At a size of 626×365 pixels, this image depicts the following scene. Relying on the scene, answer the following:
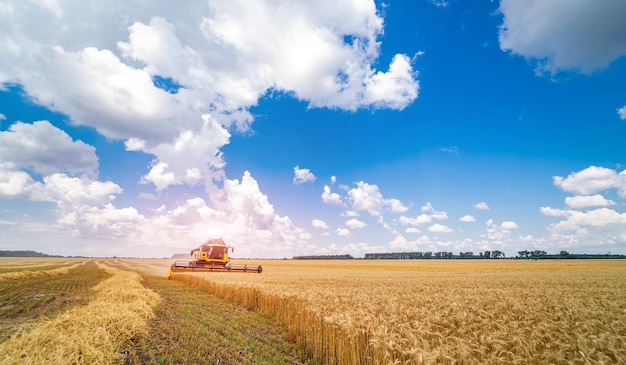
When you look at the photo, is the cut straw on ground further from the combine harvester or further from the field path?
the combine harvester

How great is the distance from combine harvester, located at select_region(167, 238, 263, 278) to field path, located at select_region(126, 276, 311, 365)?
2237 centimetres

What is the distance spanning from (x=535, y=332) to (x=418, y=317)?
246 centimetres

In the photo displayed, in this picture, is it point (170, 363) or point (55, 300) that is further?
point (55, 300)

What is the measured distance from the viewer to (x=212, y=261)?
36500 mm

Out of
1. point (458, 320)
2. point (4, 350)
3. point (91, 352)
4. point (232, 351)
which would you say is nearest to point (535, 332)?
point (458, 320)

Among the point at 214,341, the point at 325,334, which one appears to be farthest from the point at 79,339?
the point at 325,334

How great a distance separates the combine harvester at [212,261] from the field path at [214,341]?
22365 mm

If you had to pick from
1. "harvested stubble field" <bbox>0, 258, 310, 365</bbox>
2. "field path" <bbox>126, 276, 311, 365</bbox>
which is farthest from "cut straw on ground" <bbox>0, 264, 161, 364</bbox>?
"field path" <bbox>126, 276, 311, 365</bbox>

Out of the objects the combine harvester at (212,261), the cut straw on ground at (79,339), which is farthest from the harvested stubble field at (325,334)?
the combine harvester at (212,261)

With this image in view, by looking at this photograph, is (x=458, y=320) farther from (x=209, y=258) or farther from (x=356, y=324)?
(x=209, y=258)

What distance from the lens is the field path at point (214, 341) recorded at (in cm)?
754

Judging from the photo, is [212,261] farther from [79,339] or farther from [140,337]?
[79,339]

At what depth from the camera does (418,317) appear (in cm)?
711

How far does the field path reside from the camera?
754 cm
